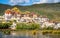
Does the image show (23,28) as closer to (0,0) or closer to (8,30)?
(8,30)

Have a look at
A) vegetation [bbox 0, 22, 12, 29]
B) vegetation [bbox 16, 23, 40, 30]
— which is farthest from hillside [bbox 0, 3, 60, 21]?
vegetation [bbox 16, 23, 40, 30]

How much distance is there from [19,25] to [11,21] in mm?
427

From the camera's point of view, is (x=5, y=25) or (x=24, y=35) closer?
(x=24, y=35)

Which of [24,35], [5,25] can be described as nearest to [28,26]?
[24,35]

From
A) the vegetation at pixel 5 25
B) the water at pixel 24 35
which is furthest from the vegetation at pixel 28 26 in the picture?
the vegetation at pixel 5 25

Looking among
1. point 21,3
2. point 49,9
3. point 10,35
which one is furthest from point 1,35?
point 49,9

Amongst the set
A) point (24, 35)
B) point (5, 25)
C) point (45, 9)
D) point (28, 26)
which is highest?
point (45, 9)

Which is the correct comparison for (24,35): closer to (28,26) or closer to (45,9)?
(28,26)

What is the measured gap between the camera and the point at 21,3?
33.1 feet

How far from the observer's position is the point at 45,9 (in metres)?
10.0

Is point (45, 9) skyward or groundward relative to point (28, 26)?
skyward

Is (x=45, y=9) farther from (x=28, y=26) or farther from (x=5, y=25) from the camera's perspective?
(x=5, y=25)

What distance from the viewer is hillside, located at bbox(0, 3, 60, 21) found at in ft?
32.5

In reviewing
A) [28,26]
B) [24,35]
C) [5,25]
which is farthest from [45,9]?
[5,25]
